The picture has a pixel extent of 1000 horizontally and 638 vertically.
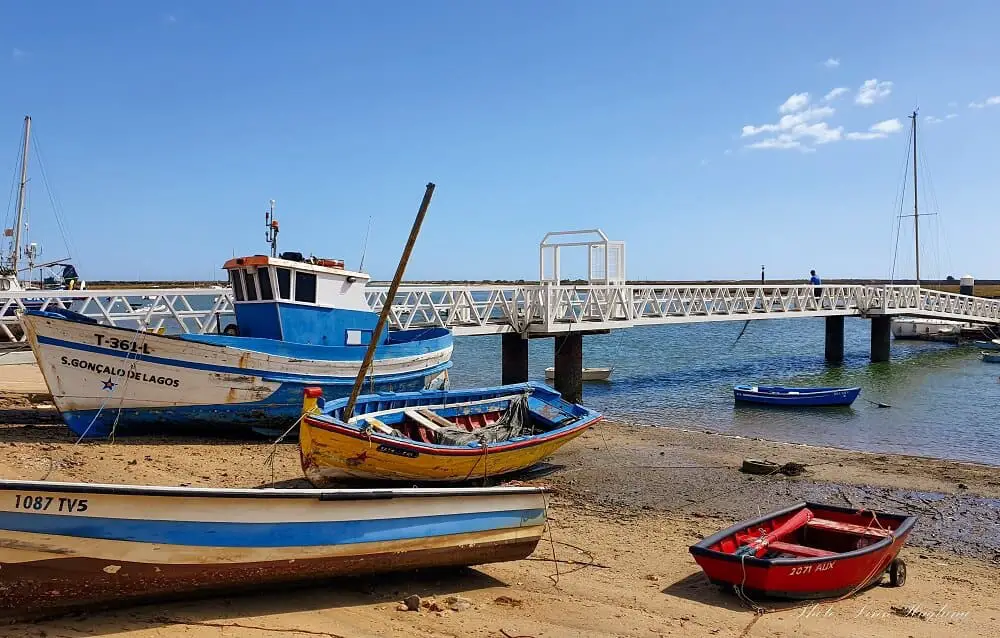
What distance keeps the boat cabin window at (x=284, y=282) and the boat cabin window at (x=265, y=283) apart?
0.16 meters

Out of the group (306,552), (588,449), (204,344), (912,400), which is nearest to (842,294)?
(912,400)

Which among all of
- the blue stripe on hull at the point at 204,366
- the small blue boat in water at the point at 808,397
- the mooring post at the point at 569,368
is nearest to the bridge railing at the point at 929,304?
the small blue boat in water at the point at 808,397

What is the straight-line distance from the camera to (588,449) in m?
14.5

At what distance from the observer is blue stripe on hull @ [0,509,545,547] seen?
521 centimetres

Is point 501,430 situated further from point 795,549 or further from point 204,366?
point 795,549

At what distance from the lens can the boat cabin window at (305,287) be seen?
14.0 meters

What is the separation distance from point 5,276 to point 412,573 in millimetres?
30356

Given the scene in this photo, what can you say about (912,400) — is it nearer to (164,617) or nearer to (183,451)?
(183,451)

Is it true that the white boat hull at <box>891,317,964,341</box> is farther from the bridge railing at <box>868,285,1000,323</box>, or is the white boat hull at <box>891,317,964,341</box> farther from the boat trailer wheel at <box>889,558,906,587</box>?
the boat trailer wheel at <box>889,558,906,587</box>

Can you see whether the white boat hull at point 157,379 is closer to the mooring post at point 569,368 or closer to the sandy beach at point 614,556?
the sandy beach at point 614,556

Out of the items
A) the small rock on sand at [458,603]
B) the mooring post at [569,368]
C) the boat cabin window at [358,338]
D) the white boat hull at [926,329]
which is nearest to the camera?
the small rock on sand at [458,603]

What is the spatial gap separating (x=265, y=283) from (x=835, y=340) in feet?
98.9

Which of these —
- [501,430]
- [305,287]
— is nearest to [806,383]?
[501,430]

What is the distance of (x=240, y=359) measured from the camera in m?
12.7
